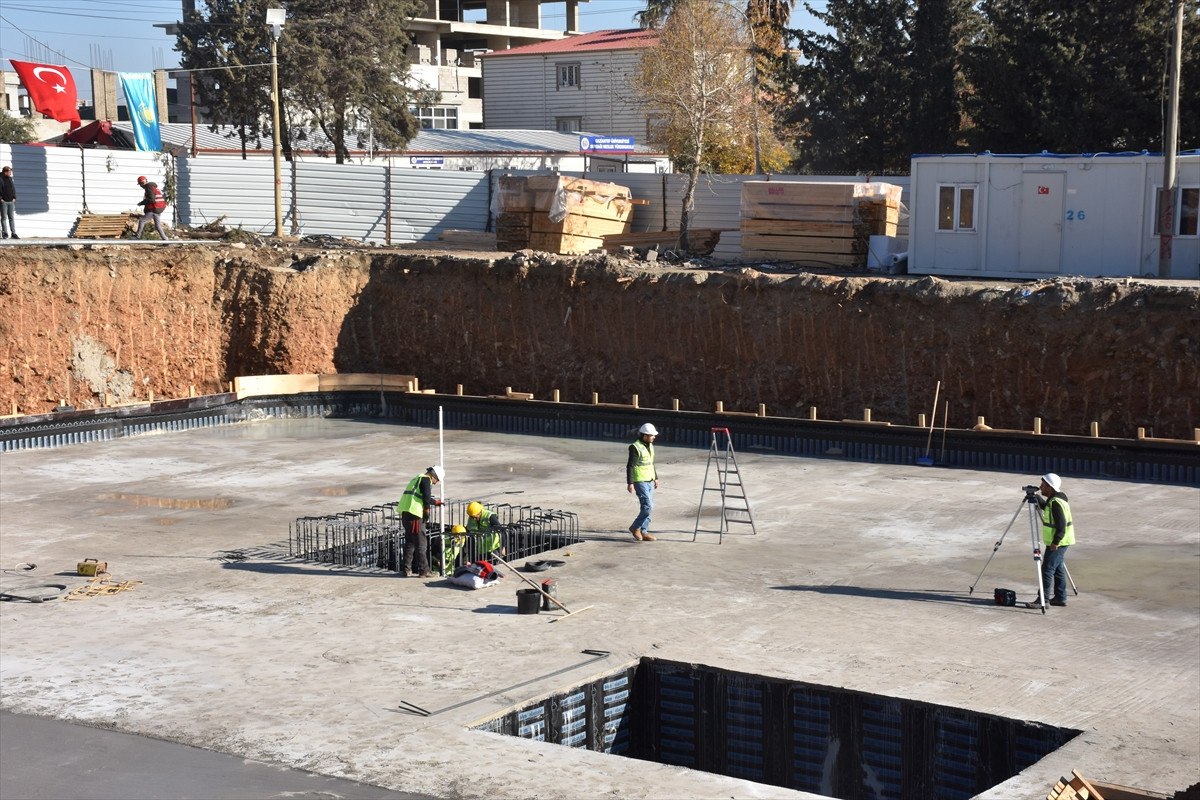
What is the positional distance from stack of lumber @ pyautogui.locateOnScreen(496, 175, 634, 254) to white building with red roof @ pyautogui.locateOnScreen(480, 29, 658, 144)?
80.1ft

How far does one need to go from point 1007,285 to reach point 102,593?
54.5 ft

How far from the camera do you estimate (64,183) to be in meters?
31.6

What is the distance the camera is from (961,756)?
11.2 m

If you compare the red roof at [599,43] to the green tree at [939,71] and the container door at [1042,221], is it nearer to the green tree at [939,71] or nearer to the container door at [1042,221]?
the green tree at [939,71]

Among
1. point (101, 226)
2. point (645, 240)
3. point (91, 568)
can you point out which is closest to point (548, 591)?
point (91, 568)

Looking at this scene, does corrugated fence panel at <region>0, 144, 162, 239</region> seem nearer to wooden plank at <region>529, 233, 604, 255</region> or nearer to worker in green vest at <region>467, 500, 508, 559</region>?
wooden plank at <region>529, 233, 604, 255</region>

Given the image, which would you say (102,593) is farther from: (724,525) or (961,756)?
(961,756)

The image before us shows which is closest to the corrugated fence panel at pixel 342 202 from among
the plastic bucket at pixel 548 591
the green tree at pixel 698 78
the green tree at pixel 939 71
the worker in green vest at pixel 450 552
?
the green tree at pixel 698 78

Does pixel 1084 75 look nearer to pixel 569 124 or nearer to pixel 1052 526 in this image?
pixel 1052 526

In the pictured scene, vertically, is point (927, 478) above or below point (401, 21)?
below

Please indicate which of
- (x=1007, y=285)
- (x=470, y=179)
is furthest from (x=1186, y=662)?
(x=470, y=179)

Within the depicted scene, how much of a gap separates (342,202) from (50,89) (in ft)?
24.3

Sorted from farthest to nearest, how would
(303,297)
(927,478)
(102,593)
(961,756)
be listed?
1. (303,297)
2. (927,478)
3. (102,593)
4. (961,756)

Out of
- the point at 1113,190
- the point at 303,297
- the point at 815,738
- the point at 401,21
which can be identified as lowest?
the point at 815,738
